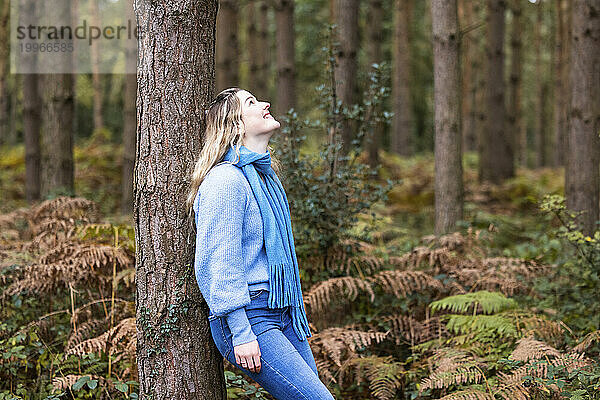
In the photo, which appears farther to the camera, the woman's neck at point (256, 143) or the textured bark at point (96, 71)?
the textured bark at point (96, 71)

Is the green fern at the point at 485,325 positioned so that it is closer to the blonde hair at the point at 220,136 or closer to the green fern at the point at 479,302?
the green fern at the point at 479,302

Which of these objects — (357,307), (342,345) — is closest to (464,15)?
(357,307)

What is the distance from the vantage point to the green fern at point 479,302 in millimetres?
4812

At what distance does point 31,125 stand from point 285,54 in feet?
16.1

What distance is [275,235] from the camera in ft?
10.1

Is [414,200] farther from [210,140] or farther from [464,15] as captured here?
[210,140]

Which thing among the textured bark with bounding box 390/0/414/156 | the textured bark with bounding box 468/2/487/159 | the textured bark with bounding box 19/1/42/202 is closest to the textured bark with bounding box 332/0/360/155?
the textured bark with bounding box 19/1/42/202

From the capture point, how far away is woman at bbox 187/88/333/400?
9.48ft

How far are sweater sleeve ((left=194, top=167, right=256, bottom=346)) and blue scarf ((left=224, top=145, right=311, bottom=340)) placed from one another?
112 millimetres

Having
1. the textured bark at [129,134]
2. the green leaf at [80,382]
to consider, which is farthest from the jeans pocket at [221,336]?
the textured bark at [129,134]

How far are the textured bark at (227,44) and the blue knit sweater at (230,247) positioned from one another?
7748mm

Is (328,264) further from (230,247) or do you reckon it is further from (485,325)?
(230,247)

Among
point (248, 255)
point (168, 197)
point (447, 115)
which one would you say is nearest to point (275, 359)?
point (248, 255)

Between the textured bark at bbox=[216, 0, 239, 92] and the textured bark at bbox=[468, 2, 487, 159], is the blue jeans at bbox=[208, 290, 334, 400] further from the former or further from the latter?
the textured bark at bbox=[468, 2, 487, 159]
